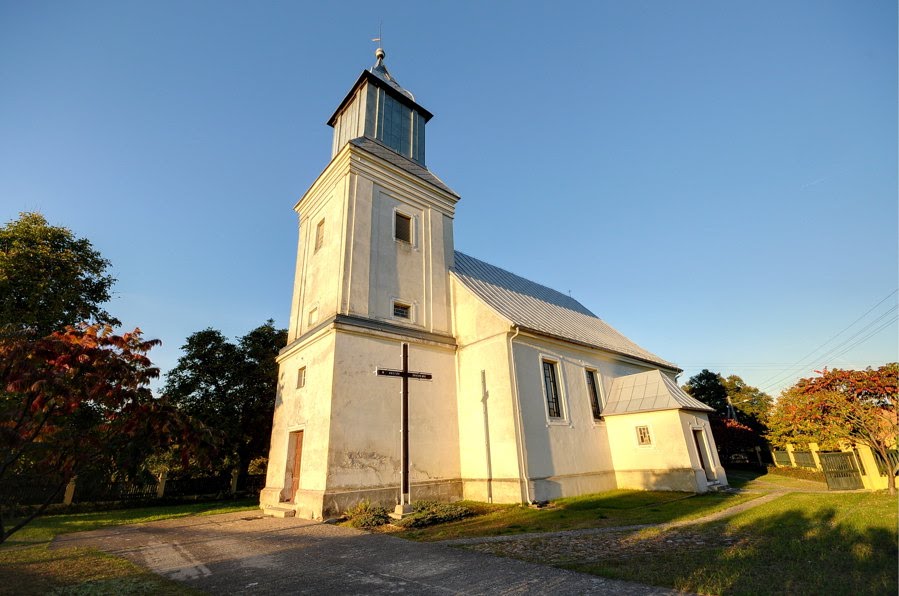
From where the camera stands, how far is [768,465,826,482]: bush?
17.5m

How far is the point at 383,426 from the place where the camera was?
500 inches

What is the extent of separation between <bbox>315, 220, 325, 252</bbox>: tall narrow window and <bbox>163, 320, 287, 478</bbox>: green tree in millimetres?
7414

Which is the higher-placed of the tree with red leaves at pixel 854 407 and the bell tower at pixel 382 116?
the bell tower at pixel 382 116

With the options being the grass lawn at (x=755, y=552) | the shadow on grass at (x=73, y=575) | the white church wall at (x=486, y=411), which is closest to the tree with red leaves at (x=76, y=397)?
the shadow on grass at (x=73, y=575)

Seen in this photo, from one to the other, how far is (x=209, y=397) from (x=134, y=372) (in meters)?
14.0

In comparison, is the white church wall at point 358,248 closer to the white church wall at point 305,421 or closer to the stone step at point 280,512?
the white church wall at point 305,421

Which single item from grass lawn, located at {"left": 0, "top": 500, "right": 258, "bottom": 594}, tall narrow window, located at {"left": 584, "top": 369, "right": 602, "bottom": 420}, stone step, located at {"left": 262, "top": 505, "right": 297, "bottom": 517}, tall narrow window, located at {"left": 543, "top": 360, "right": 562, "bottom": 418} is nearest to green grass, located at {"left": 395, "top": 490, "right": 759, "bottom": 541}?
tall narrow window, located at {"left": 543, "top": 360, "right": 562, "bottom": 418}

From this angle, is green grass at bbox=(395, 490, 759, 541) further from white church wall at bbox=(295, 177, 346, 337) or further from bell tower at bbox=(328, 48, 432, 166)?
bell tower at bbox=(328, 48, 432, 166)

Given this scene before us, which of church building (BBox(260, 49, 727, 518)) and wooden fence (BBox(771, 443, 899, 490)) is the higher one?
church building (BBox(260, 49, 727, 518))

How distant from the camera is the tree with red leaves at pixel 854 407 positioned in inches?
461

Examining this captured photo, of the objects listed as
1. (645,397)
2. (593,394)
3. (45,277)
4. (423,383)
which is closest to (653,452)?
(645,397)

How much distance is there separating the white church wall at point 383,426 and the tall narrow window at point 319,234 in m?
5.15

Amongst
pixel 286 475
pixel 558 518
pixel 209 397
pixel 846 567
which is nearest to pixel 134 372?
pixel 286 475

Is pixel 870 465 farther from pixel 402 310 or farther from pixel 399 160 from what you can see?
pixel 399 160
